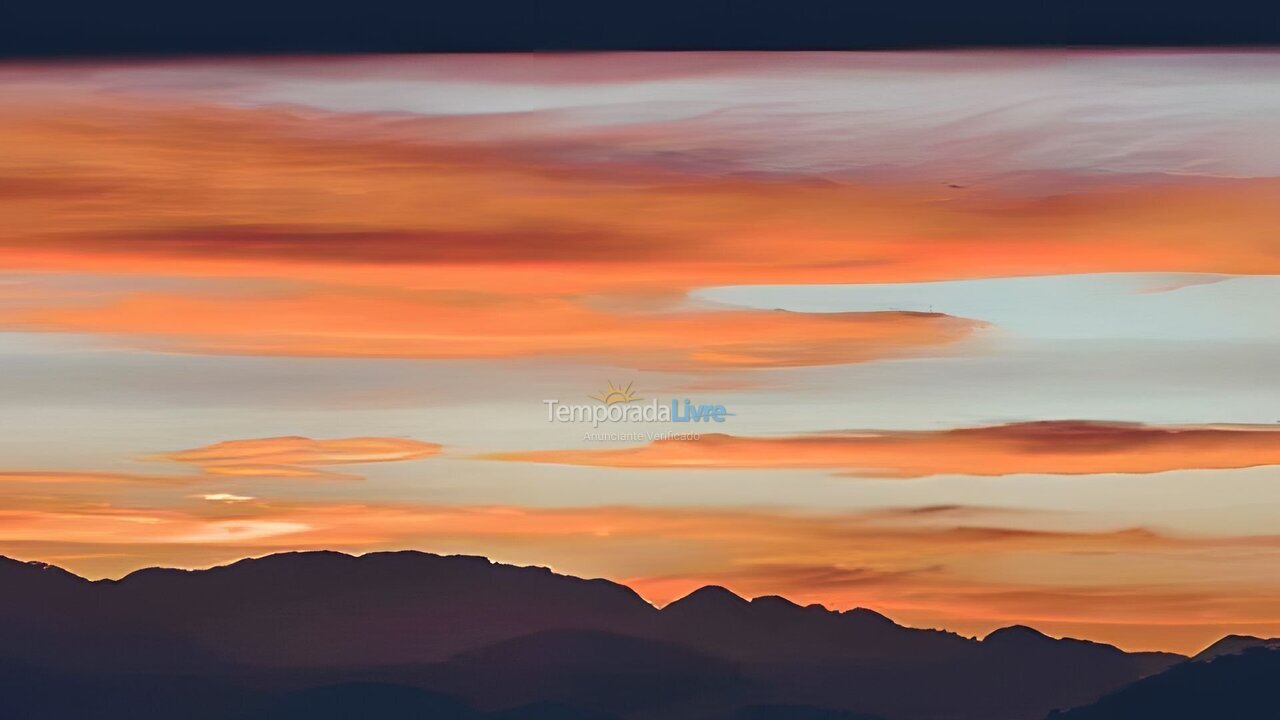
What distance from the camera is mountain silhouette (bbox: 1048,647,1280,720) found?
986 cm

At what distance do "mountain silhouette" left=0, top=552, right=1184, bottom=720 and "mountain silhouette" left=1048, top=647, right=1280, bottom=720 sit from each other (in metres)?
0.20

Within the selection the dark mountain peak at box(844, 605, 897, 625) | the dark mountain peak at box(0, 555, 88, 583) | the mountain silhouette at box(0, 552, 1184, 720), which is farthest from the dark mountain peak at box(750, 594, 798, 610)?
the dark mountain peak at box(0, 555, 88, 583)

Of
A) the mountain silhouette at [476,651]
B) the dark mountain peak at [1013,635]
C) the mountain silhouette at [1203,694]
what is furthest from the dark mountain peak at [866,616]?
the mountain silhouette at [1203,694]

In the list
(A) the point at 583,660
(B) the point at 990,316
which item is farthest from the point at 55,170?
(B) the point at 990,316

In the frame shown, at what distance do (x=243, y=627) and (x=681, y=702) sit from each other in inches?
133

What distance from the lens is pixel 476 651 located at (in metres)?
10.8

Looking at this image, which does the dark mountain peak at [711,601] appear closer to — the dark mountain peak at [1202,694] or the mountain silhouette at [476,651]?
the mountain silhouette at [476,651]

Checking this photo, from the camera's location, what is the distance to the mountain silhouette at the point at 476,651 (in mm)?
9758

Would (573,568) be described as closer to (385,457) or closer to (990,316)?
(385,457)

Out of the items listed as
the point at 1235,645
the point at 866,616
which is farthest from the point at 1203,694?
the point at 866,616

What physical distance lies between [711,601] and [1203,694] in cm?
380

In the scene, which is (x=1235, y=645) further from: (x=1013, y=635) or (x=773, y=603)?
(x=773, y=603)

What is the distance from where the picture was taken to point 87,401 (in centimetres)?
943

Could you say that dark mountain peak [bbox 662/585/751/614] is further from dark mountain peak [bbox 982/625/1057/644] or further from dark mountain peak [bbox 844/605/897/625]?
dark mountain peak [bbox 982/625/1057/644]
